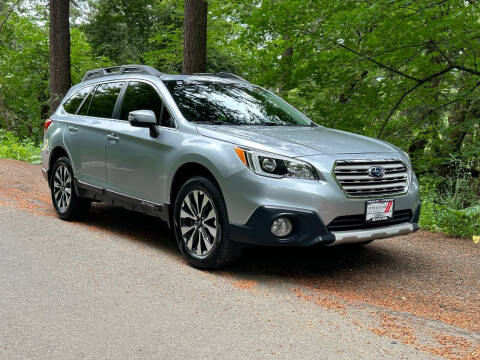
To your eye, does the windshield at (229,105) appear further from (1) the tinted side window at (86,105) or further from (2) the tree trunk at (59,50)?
(2) the tree trunk at (59,50)

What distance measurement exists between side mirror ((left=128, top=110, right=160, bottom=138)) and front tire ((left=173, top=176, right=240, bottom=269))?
2.56 ft

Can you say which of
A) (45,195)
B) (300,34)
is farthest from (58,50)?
(300,34)

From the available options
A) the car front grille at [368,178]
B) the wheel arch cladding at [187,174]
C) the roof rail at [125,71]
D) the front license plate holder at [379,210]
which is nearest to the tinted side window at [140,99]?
the roof rail at [125,71]

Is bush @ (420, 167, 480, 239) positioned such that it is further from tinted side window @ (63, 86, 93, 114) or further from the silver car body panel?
tinted side window @ (63, 86, 93, 114)

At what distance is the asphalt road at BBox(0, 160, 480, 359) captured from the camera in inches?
140

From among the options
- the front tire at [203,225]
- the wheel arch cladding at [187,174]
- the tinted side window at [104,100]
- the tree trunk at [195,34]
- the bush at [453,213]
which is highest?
the tree trunk at [195,34]

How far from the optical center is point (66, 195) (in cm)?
745

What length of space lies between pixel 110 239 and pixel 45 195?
3.52m

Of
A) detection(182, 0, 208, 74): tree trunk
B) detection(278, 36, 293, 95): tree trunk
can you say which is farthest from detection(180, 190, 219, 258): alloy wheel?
detection(278, 36, 293, 95): tree trunk

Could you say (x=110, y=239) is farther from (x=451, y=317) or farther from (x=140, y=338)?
(x=451, y=317)

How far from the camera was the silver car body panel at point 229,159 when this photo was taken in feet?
15.4

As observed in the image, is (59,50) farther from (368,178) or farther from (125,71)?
(368,178)

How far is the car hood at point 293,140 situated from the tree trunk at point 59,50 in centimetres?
1018

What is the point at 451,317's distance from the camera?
434 centimetres
